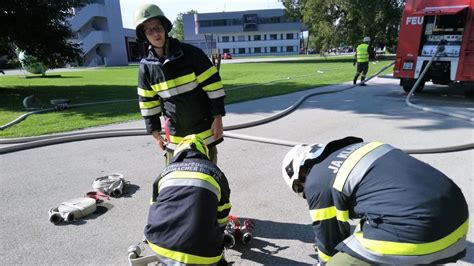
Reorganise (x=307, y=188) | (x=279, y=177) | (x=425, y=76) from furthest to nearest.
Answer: (x=425, y=76)
(x=279, y=177)
(x=307, y=188)

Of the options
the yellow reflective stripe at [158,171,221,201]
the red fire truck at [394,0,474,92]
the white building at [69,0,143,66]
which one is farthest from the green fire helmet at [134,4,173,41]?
the white building at [69,0,143,66]

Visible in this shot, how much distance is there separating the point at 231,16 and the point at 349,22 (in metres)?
55.4

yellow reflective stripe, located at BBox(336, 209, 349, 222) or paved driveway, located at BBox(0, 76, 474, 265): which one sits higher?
yellow reflective stripe, located at BBox(336, 209, 349, 222)

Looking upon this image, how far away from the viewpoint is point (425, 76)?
10578 millimetres

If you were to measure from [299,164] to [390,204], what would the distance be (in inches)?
22.8

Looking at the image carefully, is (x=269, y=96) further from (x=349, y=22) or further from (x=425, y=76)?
(x=349, y=22)

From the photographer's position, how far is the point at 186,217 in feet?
6.56

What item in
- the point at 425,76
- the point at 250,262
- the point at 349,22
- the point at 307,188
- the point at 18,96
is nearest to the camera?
the point at 307,188

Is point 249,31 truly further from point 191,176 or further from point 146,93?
point 191,176

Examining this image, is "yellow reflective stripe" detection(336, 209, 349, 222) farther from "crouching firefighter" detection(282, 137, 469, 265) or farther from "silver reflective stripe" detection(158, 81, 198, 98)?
"silver reflective stripe" detection(158, 81, 198, 98)

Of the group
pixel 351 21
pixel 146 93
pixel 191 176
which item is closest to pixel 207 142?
pixel 146 93

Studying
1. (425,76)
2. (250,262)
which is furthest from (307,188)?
(425,76)

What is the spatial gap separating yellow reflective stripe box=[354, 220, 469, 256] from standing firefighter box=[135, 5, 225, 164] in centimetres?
173

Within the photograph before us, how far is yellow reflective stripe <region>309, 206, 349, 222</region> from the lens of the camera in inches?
75.7
